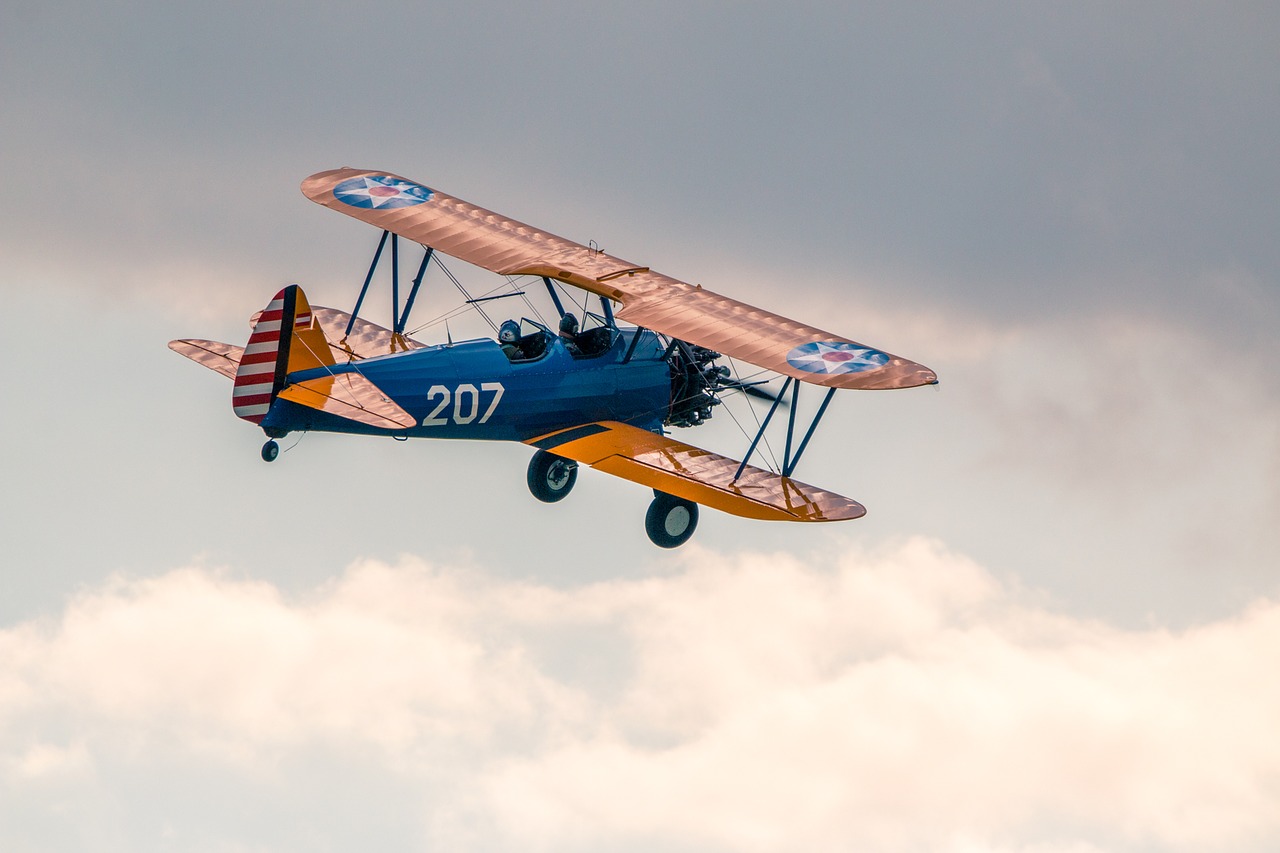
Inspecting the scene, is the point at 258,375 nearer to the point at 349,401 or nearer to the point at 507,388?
the point at 349,401

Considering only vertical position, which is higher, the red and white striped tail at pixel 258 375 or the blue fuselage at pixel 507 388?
the blue fuselage at pixel 507 388

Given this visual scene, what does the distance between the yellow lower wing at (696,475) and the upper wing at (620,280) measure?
186 cm

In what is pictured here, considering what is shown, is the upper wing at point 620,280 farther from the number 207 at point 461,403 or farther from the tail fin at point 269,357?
the tail fin at point 269,357

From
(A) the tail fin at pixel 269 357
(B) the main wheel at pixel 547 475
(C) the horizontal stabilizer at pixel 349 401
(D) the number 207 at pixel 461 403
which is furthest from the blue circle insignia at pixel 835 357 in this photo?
(A) the tail fin at pixel 269 357

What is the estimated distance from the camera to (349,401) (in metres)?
36.8

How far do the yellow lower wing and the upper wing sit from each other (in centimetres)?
186

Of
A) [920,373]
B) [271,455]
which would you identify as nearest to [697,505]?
[920,373]

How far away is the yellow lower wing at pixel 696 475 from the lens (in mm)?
37469

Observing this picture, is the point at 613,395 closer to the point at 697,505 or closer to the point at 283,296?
the point at 697,505

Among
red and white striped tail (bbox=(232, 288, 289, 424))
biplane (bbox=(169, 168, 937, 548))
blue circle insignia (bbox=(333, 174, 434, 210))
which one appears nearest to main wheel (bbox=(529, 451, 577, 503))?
biplane (bbox=(169, 168, 937, 548))

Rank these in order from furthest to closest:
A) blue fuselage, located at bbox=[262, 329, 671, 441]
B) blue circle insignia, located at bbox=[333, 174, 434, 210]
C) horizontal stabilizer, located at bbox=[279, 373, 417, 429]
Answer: blue circle insignia, located at bbox=[333, 174, 434, 210] → blue fuselage, located at bbox=[262, 329, 671, 441] → horizontal stabilizer, located at bbox=[279, 373, 417, 429]

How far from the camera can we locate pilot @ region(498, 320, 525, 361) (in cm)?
3950

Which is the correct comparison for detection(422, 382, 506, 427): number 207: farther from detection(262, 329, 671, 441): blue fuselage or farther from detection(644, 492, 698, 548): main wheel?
detection(644, 492, 698, 548): main wheel

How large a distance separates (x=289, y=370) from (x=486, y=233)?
20.9 feet
